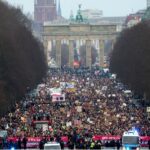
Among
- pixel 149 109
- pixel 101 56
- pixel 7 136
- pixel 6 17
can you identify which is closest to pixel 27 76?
pixel 6 17

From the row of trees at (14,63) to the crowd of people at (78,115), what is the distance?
893mm

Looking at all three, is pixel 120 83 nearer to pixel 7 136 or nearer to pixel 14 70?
pixel 14 70

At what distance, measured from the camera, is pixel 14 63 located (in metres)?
78.8

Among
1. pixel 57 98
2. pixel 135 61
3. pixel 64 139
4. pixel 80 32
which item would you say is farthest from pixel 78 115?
pixel 80 32

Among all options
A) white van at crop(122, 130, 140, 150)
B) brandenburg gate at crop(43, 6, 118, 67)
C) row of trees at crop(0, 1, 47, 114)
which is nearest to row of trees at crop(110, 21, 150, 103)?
row of trees at crop(0, 1, 47, 114)

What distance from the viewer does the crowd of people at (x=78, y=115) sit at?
54844mm

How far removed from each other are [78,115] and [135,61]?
31.3m

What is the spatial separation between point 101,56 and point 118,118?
98.4 metres

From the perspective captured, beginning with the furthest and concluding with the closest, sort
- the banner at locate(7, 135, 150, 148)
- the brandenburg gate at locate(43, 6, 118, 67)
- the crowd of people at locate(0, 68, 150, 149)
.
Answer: the brandenburg gate at locate(43, 6, 118, 67)
the crowd of people at locate(0, 68, 150, 149)
the banner at locate(7, 135, 150, 148)

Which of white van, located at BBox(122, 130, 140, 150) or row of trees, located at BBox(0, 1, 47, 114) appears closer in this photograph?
white van, located at BBox(122, 130, 140, 150)

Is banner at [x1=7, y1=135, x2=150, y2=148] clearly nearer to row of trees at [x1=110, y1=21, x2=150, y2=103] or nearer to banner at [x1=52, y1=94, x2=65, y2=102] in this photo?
Answer: row of trees at [x1=110, y1=21, x2=150, y2=103]

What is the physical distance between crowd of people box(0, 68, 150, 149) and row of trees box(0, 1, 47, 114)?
2.93 ft

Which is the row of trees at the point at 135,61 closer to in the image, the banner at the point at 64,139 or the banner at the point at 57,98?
the banner at the point at 57,98

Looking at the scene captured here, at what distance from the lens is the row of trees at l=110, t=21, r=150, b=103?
8189cm
